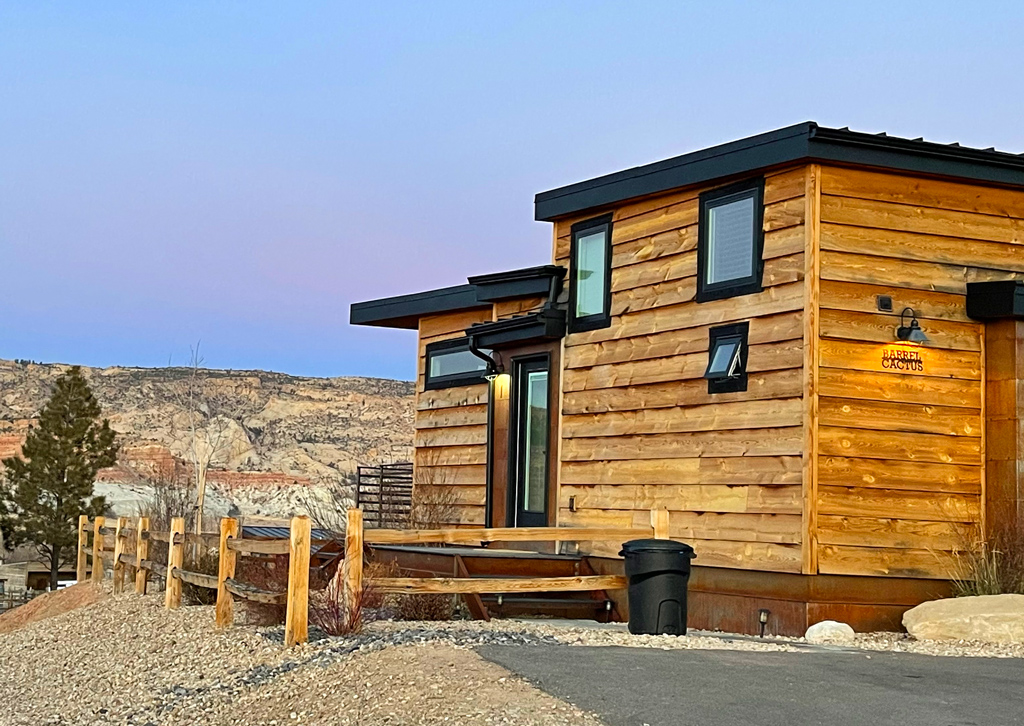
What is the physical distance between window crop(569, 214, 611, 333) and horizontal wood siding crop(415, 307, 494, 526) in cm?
340

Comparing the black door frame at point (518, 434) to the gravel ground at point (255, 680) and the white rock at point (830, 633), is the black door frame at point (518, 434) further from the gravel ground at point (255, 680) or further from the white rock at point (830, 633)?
the white rock at point (830, 633)

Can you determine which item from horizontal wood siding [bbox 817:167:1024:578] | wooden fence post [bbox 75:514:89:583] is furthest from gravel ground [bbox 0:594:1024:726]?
wooden fence post [bbox 75:514:89:583]

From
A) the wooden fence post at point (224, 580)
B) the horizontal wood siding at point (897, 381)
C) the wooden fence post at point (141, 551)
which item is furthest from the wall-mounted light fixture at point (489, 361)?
the horizontal wood siding at point (897, 381)

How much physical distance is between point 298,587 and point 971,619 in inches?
234

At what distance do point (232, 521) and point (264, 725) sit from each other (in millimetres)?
4500

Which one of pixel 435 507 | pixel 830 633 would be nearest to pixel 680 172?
pixel 830 633

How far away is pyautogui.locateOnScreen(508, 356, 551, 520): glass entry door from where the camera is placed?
1708cm

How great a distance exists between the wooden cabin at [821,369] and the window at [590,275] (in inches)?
20.6

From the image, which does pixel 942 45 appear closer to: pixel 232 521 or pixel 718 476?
pixel 718 476

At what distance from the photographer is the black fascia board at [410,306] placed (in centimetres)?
2038

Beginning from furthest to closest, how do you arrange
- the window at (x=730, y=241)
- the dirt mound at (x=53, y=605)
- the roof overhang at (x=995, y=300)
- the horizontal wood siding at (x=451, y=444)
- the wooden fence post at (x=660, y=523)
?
the horizontal wood siding at (x=451, y=444) → the dirt mound at (x=53, y=605) → the window at (x=730, y=241) → the roof overhang at (x=995, y=300) → the wooden fence post at (x=660, y=523)

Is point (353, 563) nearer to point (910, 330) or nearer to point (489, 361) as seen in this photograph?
point (910, 330)

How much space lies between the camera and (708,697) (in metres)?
8.34

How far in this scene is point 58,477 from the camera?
1399 inches
